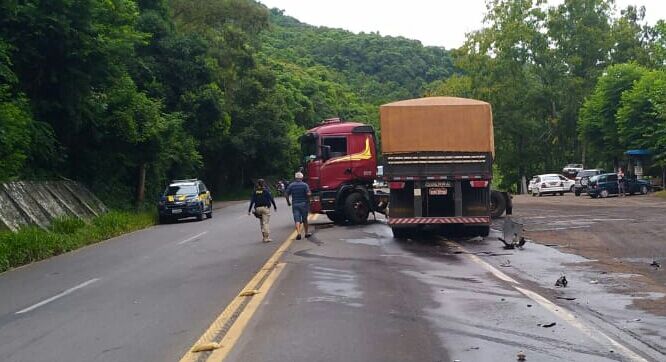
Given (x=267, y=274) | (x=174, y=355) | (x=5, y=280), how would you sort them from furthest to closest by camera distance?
(x=5, y=280)
(x=267, y=274)
(x=174, y=355)

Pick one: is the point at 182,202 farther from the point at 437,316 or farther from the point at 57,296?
the point at 437,316

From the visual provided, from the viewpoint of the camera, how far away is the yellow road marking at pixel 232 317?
718cm


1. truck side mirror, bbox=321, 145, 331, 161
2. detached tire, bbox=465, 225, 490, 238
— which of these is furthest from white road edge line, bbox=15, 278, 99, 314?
truck side mirror, bbox=321, 145, 331, 161

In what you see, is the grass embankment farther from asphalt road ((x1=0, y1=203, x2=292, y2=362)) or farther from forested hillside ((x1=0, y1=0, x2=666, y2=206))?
forested hillside ((x1=0, y1=0, x2=666, y2=206))

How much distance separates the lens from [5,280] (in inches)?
587

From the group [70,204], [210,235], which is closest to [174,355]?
[210,235]

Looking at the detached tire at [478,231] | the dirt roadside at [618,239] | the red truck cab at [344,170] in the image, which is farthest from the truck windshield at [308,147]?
the dirt roadside at [618,239]

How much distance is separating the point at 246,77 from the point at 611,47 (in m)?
32.2

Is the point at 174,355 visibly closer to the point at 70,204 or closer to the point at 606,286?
the point at 606,286

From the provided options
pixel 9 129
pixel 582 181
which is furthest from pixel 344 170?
pixel 582 181

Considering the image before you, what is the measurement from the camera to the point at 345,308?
932 centimetres

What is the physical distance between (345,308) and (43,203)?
18.4 meters

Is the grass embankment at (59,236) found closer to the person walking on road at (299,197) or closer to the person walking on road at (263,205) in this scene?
the person walking on road at (263,205)

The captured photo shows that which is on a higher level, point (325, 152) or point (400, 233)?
point (325, 152)
